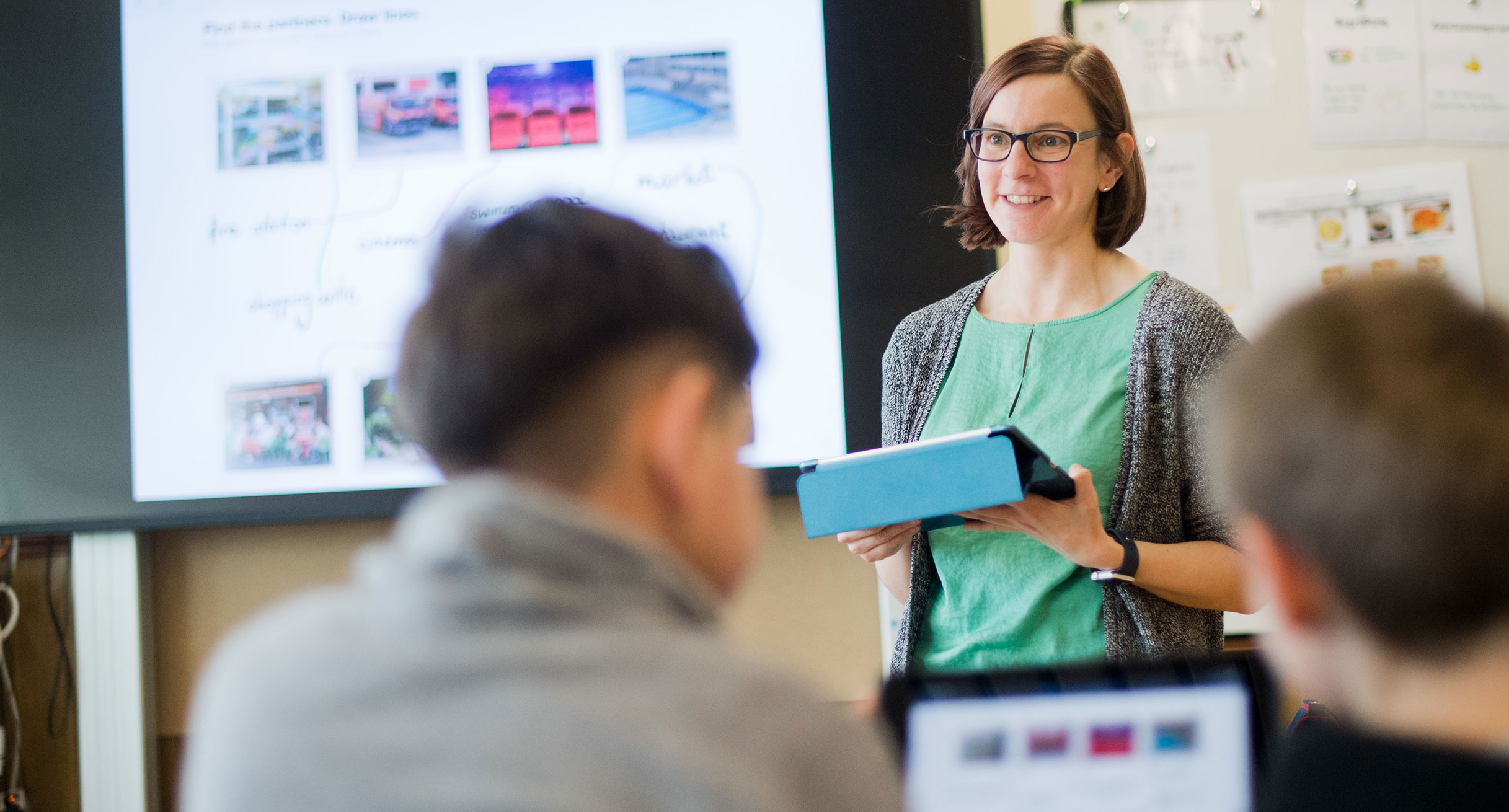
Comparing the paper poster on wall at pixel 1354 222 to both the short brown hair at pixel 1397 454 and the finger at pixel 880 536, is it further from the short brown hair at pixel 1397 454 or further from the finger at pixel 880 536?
the short brown hair at pixel 1397 454

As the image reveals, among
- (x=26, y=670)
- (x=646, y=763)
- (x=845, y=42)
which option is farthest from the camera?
(x=26, y=670)

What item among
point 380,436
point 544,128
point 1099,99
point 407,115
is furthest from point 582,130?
point 1099,99

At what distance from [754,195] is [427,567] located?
1.67m

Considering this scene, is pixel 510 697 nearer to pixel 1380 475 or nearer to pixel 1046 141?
pixel 1380 475

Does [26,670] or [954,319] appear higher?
[954,319]

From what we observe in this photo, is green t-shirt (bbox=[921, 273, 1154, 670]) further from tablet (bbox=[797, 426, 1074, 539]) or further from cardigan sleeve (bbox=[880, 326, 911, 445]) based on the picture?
tablet (bbox=[797, 426, 1074, 539])

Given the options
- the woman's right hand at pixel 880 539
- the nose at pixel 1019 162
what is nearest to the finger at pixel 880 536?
the woman's right hand at pixel 880 539

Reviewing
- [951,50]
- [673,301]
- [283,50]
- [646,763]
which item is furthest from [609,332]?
[283,50]

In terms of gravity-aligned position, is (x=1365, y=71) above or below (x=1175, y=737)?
above

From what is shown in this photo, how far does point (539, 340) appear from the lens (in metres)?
0.51

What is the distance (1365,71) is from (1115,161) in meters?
1.07

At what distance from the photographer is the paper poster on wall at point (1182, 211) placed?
2.08 m

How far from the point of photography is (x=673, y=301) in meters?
0.54

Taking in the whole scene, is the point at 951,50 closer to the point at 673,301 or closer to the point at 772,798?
the point at 673,301
